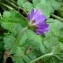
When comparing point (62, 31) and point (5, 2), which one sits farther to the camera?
point (5, 2)

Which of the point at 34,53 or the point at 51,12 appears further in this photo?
the point at 51,12

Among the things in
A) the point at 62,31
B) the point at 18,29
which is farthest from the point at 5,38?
the point at 62,31

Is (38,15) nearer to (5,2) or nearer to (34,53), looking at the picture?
(34,53)

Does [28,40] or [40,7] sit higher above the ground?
[40,7]

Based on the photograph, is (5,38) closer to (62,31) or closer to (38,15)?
(38,15)

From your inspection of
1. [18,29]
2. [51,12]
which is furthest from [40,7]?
[18,29]

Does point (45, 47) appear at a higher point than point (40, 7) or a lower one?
lower

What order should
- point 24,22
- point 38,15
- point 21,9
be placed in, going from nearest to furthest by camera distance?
point 38,15
point 24,22
point 21,9

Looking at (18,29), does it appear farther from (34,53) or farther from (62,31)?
(62,31)

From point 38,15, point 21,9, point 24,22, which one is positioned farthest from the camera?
point 21,9
